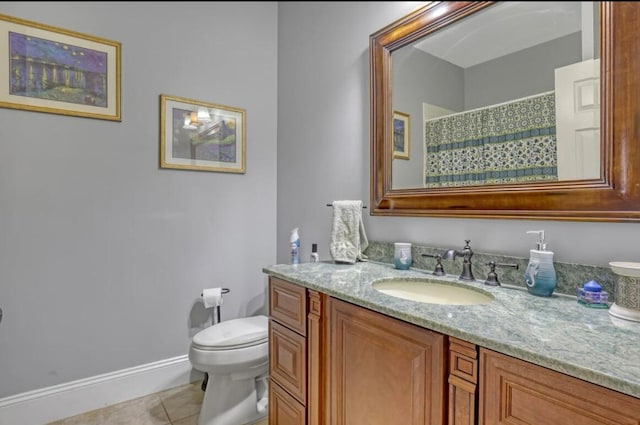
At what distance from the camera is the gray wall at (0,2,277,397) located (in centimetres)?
160

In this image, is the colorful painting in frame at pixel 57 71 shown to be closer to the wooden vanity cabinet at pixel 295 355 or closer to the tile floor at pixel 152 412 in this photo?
the wooden vanity cabinet at pixel 295 355

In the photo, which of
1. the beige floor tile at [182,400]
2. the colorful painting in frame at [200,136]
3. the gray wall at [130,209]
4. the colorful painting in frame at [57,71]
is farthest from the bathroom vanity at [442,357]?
the colorful painting in frame at [57,71]

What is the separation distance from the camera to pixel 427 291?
126 centimetres

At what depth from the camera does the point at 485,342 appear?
2.24ft

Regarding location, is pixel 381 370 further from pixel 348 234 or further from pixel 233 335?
pixel 233 335

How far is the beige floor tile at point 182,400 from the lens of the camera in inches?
68.2

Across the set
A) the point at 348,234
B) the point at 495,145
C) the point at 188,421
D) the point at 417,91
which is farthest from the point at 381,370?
the point at 188,421

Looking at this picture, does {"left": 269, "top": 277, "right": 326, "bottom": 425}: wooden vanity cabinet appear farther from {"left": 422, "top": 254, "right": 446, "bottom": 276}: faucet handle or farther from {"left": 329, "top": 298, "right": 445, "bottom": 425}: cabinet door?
{"left": 422, "top": 254, "right": 446, "bottom": 276}: faucet handle

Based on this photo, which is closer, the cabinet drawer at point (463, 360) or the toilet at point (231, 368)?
the cabinet drawer at point (463, 360)

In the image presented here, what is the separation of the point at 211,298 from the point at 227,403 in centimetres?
57

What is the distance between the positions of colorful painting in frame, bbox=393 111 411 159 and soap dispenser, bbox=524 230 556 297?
673mm

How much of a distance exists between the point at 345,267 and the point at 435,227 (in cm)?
43

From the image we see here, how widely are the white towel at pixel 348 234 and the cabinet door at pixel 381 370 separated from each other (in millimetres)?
480

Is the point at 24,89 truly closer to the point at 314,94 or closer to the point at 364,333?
the point at 314,94
